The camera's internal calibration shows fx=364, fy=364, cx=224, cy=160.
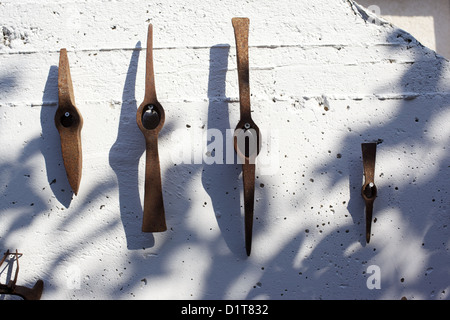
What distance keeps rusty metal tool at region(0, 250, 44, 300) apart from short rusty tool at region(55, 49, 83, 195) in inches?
14.0

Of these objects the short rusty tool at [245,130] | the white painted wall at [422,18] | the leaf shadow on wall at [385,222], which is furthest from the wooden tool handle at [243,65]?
the white painted wall at [422,18]

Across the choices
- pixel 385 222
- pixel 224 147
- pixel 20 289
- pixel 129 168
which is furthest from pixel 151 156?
pixel 385 222

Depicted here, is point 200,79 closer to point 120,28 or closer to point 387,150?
point 120,28

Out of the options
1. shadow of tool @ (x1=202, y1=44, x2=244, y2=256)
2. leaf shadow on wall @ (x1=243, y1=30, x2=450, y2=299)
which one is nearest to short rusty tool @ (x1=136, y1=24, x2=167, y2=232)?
shadow of tool @ (x1=202, y1=44, x2=244, y2=256)

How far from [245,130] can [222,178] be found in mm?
203

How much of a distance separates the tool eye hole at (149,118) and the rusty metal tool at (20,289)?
669 mm

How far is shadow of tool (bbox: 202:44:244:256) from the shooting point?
4.39 ft

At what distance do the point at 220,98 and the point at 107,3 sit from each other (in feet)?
1.84

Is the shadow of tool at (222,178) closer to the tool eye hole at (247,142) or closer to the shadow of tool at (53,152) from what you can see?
the tool eye hole at (247,142)

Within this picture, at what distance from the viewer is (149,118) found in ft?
4.18

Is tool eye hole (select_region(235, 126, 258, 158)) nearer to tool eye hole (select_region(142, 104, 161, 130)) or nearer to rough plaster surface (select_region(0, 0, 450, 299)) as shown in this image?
rough plaster surface (select_region(0, 0, 450, 299))

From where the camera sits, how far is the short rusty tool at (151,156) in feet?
4.14

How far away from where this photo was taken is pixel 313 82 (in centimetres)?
136

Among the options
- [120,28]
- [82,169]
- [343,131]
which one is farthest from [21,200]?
[343,131]
